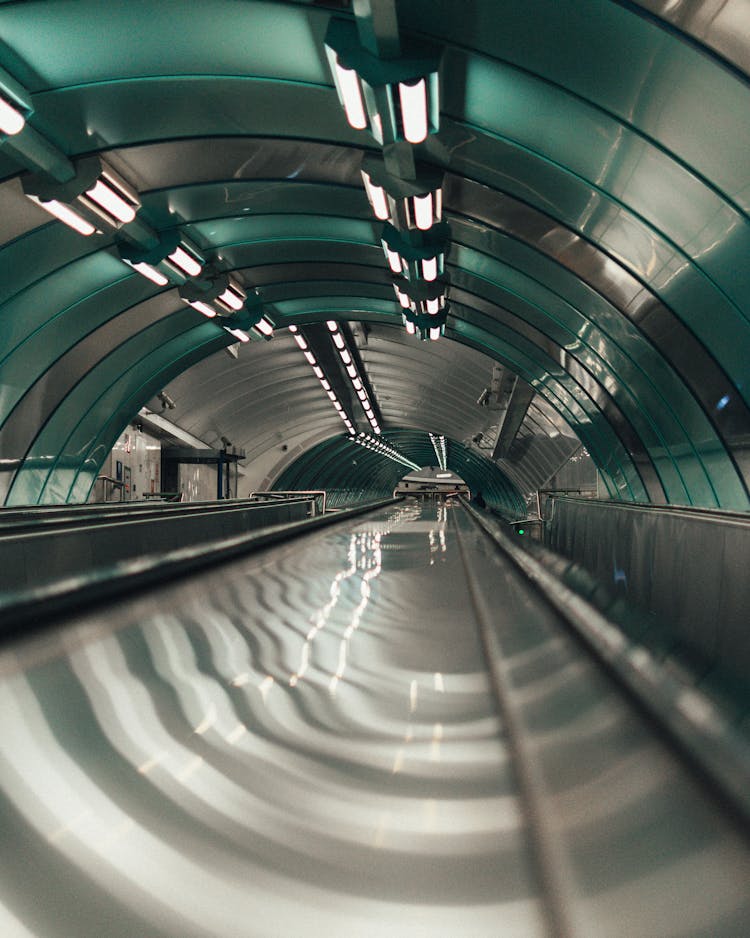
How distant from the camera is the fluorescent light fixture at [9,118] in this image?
648 cm

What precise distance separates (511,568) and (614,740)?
5.97 metres

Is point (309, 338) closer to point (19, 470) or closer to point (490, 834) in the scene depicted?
point (19, 470)

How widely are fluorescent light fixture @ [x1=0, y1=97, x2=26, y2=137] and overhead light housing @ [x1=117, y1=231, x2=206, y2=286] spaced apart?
419 cm

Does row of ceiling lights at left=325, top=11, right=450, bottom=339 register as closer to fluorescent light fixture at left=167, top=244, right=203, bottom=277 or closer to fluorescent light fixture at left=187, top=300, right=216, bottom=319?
fluorescent light fixture at left=167, top=244, right=203, bottom=277

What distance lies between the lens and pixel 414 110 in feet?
20.4

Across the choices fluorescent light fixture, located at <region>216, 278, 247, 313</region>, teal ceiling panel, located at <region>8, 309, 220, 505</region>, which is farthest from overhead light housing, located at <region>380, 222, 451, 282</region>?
teal ceiling panel, located at <region>8, 309, 220, 505</region>

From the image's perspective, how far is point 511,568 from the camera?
329 inches

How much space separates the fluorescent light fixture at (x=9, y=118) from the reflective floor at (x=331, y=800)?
5218 mm

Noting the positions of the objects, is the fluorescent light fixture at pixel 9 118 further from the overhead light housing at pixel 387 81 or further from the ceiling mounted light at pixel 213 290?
the ceiling mounted light at pixel 213 290

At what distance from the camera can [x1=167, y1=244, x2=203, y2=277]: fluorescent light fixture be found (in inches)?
450

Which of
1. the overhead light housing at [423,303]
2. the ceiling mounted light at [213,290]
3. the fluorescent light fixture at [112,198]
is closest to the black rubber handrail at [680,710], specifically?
the fluorescent light fixture at [112,198]

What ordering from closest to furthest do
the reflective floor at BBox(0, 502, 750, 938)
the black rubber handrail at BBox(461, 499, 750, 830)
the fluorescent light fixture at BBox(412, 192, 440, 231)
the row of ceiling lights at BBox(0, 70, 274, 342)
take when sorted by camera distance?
1. the reflective floor at BBox(0, 502, 750, 938)
2. the black rubber handrail at BBox(461, 499, 750, 830)
3. the row of ceiling lights at BBox(0, 70, 274, 342)
4. the fluorescent light fixture at BBox(412, 192, 440, 231)

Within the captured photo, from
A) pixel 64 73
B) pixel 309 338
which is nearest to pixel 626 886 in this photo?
pixel 64 73

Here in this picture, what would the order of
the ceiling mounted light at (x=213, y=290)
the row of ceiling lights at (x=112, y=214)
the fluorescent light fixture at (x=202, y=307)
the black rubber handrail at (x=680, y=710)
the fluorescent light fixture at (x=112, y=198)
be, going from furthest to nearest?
the fluorescent light fixture at (x=202, y=307) < the ceiling mounted light at (x=213, y=290) < the fluorescent light fixture at (x=112, y=198) < the row of ceiling lights at (x=112, y=214) < the black rubber handrail at (x=680, y=710)
